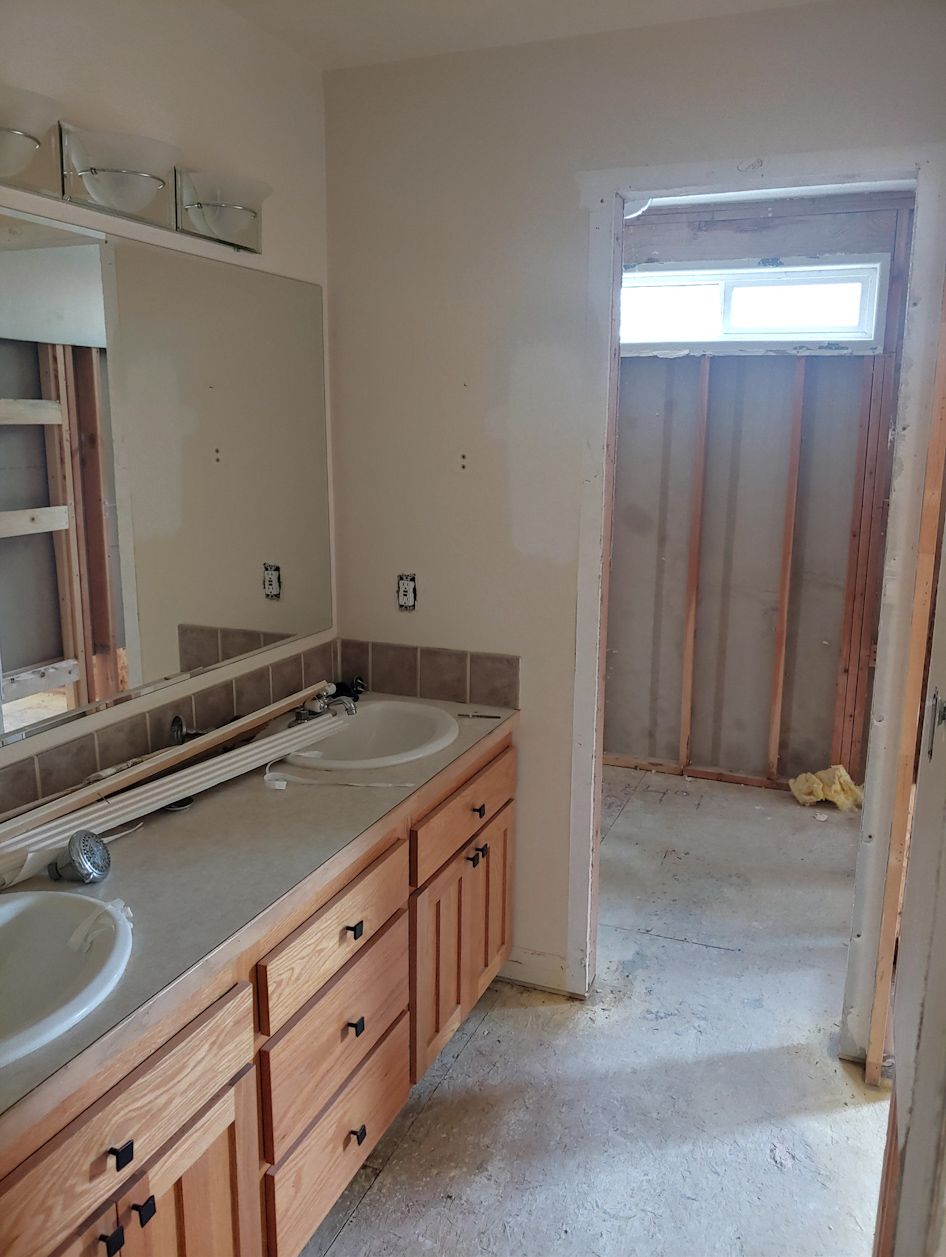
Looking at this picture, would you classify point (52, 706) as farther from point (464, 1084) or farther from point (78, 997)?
point (464, 1084)

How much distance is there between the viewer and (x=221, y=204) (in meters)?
2.10

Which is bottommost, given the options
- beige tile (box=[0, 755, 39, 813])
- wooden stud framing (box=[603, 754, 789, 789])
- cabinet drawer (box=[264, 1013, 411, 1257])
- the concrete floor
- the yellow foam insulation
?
the concrete floor

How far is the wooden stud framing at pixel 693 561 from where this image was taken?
13.6ft

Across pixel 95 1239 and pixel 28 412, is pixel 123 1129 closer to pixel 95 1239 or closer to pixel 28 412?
pixel 95 1239

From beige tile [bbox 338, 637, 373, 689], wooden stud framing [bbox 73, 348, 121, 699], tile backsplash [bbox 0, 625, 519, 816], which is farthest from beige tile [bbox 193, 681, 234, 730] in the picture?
beige tile [bbox 338, 637, 373, 689]

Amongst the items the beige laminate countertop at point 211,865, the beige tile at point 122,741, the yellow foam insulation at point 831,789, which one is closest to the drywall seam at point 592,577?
the beige laminate countertop at point 211,865

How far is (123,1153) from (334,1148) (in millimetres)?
665

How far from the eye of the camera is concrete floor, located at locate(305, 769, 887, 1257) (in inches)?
75.5

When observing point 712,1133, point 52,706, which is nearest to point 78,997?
point 52,706

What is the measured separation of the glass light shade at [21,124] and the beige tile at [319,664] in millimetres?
1340

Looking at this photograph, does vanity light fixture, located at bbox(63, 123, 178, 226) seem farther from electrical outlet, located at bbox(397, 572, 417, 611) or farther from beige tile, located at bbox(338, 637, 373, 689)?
beige tile, located at bbox(338, 637, 373, 689)

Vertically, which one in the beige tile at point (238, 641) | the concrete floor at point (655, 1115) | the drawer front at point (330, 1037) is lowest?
the concrete floor at point (655, 1115)

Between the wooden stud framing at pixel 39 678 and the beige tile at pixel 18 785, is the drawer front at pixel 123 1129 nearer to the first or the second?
the beige tile at pixel 18 785

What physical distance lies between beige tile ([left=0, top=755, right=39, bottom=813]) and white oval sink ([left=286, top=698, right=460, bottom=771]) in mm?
669
